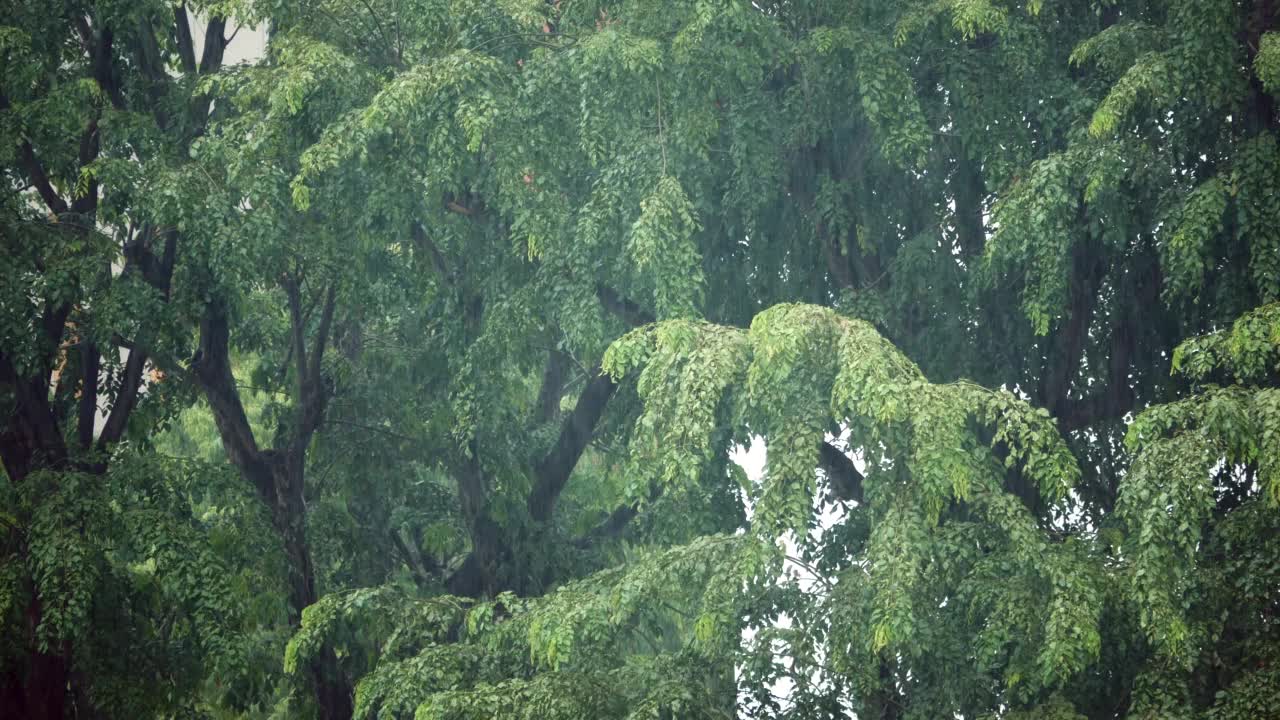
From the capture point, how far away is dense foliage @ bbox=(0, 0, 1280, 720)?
770 cm

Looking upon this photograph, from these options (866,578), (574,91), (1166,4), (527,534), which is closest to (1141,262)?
(1166,4)

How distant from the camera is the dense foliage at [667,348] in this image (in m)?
7.70

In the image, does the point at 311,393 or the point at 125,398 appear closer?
the point at 125,398

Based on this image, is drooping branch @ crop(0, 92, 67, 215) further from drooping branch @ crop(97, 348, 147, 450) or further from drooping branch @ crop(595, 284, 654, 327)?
drooping branch @ crop(595, 284, 654, 327)

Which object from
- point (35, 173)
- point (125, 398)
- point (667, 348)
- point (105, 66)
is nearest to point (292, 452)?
point (125, 398)

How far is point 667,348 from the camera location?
8062 millimetres

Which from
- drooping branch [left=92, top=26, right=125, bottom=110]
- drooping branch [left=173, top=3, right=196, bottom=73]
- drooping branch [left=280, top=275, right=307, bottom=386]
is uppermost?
drooping branch [left=173, top=3, right=196, bottom=73]

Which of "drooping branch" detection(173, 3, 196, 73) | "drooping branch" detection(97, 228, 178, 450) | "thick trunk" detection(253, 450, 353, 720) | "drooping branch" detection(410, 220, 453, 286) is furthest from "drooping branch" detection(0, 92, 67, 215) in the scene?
"drooping branch" detection(410, 220, 453, 286)

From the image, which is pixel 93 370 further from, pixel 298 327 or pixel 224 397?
pixel 298 327

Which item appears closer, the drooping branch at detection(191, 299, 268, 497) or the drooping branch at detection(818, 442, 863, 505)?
the drooping branch at detection(818, 442, 863, 505)

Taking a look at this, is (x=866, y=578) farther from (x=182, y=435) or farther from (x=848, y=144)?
(x=182, y=435)

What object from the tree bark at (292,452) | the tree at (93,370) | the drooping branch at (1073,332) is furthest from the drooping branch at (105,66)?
the drooping branch at (1073,332)

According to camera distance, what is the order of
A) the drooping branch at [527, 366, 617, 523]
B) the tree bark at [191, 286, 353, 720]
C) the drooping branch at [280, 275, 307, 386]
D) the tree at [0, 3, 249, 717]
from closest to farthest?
the tree at [0, 3, 249, 717] → the tree bark at [191, 286, 353, 720] → the drooping branch at [280, 275, 307, 386] → the drooping branch at [527, 366, 617, 523]

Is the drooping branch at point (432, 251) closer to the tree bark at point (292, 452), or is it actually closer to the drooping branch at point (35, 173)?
the tree bark at point (292, 452)
